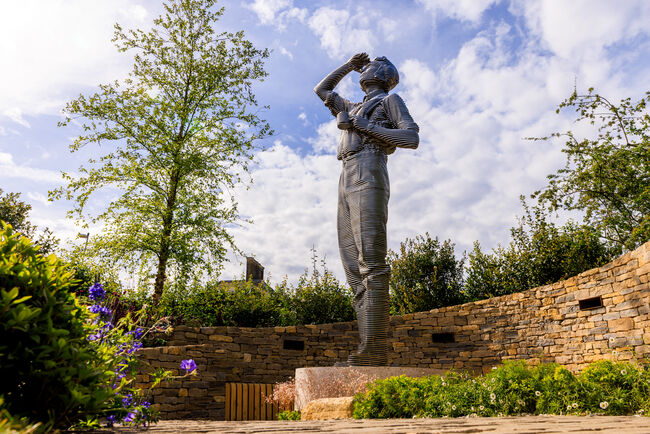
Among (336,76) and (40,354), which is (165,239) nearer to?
(336,76)

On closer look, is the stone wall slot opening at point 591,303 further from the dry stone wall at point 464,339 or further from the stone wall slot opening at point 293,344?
the stone wall slot opening at point 293,344

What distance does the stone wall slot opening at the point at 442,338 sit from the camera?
984 centimetres

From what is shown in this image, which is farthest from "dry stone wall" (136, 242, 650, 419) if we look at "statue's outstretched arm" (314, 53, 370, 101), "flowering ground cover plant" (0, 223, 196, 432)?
"flowering ground cover plant" (0, 223, 196, 432)

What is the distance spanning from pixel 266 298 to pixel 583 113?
1093 cm

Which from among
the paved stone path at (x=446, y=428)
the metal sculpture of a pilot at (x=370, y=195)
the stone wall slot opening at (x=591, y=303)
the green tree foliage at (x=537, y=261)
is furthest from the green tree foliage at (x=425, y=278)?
the paved stone path at (x=446, y=428)

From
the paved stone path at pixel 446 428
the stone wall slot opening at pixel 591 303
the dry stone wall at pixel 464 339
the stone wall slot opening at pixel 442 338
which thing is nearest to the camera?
the paved stone path at pixel 446 428

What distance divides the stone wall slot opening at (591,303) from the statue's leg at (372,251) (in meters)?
5.08

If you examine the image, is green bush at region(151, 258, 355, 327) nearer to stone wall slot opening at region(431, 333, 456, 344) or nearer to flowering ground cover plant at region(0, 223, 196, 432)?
stone wall slot opening at region(431, 333, 456, 344)

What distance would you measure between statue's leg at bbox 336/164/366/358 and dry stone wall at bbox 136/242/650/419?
13.1 ft

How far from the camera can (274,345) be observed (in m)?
9.62

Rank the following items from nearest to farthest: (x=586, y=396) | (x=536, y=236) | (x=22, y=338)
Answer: (x=22, y=338), (x=586, y=396), (x=536, y=236)

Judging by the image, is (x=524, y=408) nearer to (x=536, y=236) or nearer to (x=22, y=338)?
(x=22, y=338)

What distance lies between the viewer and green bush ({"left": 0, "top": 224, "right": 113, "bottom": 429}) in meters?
1.41

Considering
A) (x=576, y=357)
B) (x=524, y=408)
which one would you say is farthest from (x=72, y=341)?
(x=576, y=357)
